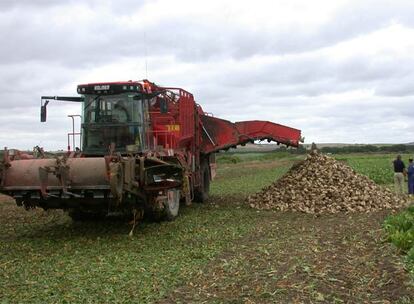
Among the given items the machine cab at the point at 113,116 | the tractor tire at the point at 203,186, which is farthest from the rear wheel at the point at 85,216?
the tractor tire at the point at 203,186

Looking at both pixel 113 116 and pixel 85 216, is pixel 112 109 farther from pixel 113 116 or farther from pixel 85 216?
pixel 85 216

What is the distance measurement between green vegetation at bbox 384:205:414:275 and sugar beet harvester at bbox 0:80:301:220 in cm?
436

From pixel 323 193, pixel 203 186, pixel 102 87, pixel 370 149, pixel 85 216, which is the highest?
pixel 102 87

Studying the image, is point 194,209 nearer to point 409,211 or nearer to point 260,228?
point 260,228

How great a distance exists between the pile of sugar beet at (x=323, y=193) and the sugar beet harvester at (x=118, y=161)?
257 centimetres

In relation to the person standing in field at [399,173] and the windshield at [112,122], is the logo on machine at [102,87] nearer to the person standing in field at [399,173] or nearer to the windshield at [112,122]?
the windshield at [112,122]

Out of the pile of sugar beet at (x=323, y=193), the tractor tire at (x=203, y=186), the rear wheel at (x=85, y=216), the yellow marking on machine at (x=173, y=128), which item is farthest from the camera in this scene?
the tractor tire at (x=203, y=186)

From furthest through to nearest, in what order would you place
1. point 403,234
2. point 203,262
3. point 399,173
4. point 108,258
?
point 399,173 < point 403,234 < point 108,258 < point 203,262

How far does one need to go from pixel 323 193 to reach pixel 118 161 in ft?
26.6

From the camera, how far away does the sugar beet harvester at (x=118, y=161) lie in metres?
10.4

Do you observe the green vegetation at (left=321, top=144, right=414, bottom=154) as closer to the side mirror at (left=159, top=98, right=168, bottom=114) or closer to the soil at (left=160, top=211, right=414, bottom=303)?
the side mirror at (left=159, top=98, right=168, bottom=114)

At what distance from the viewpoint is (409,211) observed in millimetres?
13125

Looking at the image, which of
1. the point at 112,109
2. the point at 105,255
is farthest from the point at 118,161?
the point at 112,109

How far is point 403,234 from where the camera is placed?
31.4 ft
